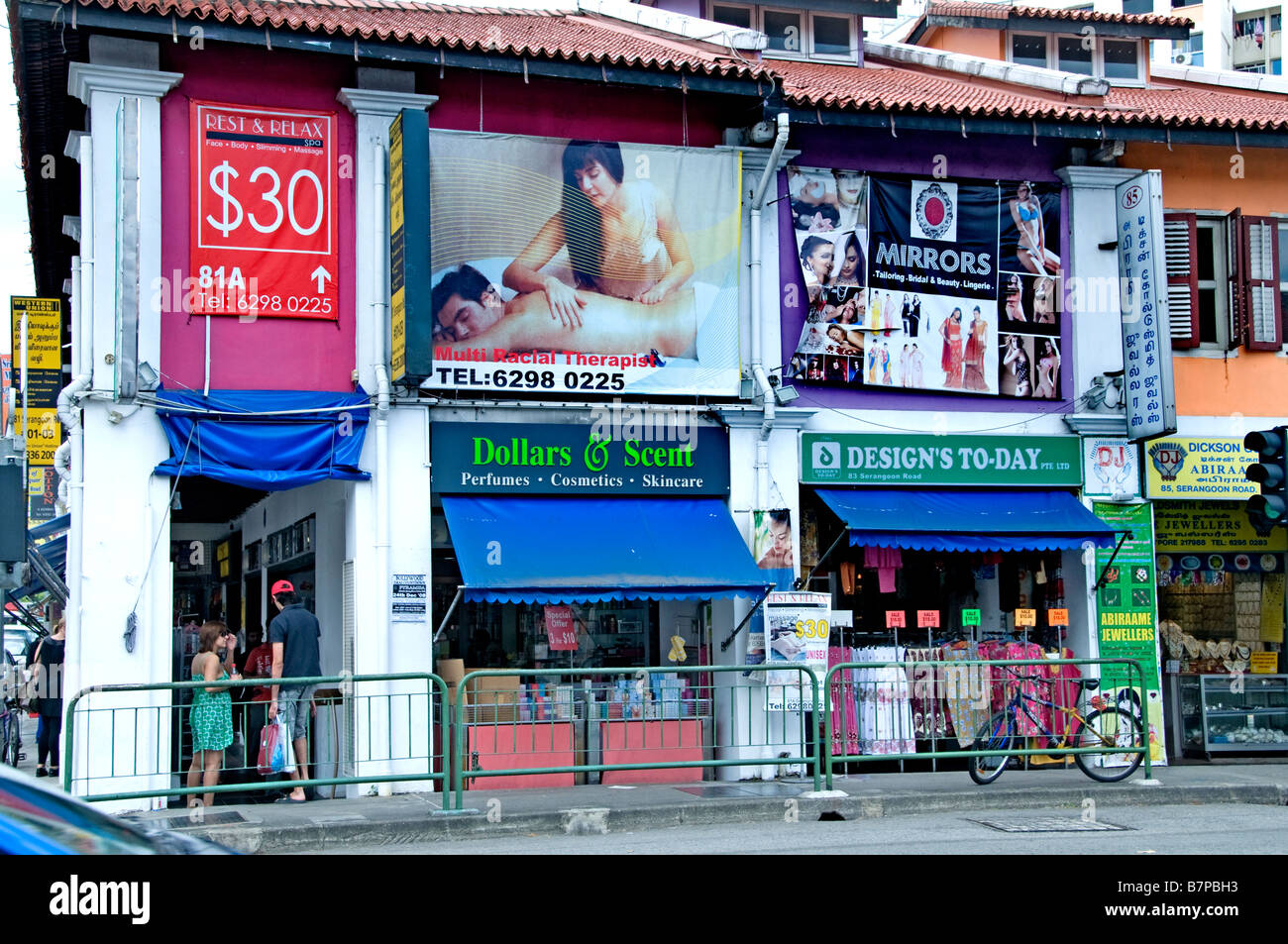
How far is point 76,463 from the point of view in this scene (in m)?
13.6

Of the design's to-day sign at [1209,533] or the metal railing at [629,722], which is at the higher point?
→ the design's to-day sign at [1209,533]

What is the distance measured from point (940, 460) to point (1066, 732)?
3.76 metres

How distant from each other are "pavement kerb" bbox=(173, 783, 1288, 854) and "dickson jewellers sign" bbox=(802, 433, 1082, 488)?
4072 mm

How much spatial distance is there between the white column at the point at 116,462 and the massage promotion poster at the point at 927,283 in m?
6.87

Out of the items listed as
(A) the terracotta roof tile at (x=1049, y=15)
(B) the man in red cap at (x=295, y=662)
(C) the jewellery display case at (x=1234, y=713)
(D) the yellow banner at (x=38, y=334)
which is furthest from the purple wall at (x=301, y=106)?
(C) the jewellery display case at (x=1234, y=713)

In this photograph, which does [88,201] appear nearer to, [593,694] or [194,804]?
[194,804]

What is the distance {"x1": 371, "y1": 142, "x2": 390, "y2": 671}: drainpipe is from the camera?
14.2 m

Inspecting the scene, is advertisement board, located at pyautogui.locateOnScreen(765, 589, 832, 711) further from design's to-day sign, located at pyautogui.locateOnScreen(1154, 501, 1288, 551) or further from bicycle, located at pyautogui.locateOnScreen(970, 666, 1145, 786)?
design's to-day sign, located at pyautogui.locateOnScreen(1154, 501, 1288, 551)

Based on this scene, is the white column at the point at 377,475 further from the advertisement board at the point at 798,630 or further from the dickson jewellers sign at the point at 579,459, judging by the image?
the advertisement board at the point at 798,630

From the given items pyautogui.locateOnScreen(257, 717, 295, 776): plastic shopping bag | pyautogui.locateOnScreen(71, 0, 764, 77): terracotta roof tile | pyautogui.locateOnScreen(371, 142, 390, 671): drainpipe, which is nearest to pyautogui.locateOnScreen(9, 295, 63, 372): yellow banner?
pyautogui.locateOnScreen(71, 0, 764, 77): terracotta roof tile

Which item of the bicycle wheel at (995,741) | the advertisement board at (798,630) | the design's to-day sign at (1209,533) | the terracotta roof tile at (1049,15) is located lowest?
the bicycle wheel at (995,741)

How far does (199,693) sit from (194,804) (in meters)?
0.95

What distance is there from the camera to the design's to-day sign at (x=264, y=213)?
555 inches
